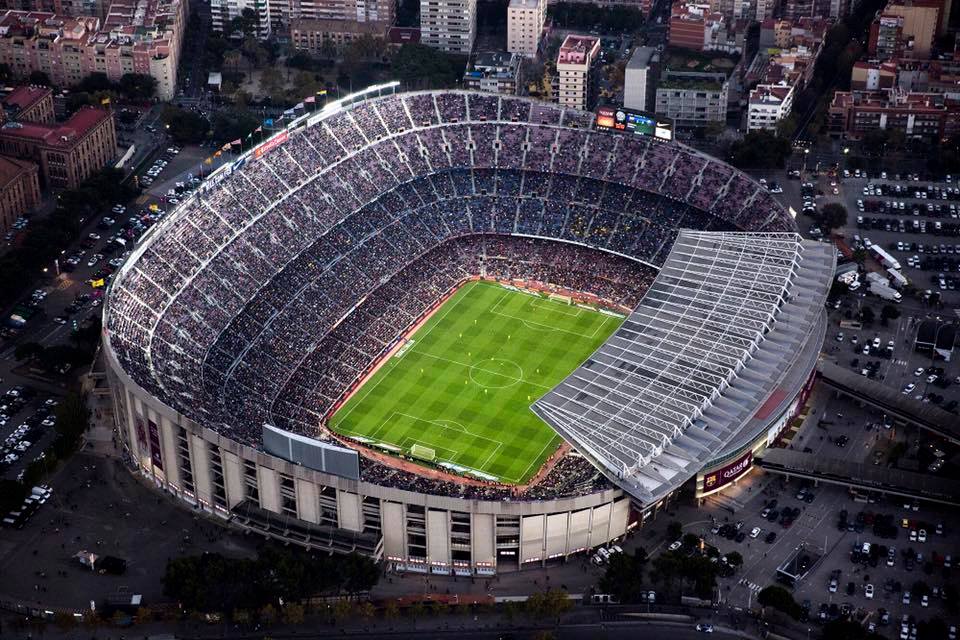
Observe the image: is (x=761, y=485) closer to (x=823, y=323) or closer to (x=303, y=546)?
(x=823, y=323)

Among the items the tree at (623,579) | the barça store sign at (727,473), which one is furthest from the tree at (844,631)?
the barça store sign at (727,473)

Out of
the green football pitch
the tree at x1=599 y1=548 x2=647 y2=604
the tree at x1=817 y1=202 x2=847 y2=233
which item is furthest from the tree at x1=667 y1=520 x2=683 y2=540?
the tree at x1=817 y1=202 x2=847 y2=233

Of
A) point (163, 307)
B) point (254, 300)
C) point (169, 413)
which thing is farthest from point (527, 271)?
point (169, 413)

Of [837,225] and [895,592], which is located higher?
[837,225]

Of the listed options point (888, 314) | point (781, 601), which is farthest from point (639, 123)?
point (781, 601)

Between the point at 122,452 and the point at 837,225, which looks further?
the point at 837,225

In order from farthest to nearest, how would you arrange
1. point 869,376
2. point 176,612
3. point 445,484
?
point 869,376
point 445,484
point 176,612

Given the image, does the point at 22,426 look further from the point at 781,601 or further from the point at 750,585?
the point at 781,601

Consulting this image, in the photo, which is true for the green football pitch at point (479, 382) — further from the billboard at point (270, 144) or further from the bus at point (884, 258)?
the bus at point (884, 258)
